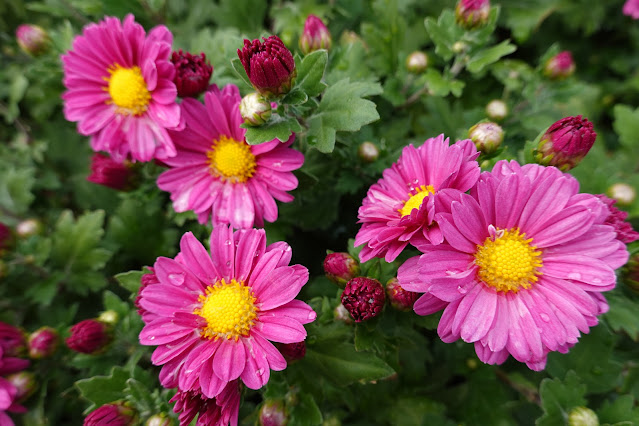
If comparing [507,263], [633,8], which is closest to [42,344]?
[507,263]

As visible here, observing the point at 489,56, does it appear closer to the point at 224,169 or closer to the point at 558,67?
the point at 558,67

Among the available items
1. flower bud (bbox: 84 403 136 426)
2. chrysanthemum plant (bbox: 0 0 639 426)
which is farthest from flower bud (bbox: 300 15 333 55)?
flower bud (bbox: 84 403 136 426)

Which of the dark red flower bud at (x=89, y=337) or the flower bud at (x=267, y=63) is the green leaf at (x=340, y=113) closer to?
the flower bud at (x=267, y=63)

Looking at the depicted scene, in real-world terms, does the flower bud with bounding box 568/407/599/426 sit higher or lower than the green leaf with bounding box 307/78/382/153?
lower

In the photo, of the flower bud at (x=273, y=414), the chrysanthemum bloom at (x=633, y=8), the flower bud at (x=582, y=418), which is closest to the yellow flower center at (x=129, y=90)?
the flower bud at (x=273, y=414)

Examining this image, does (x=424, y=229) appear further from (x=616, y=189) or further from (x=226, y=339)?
(x=616, y=189)

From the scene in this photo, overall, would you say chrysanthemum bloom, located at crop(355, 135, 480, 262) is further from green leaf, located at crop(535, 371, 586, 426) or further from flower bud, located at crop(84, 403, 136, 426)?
flower bud, located at crop(84, 403, 136, 426)

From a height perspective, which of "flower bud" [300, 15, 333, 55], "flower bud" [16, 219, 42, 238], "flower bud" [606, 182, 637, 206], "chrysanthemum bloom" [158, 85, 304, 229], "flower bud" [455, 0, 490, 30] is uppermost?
"flower bud" [455, 0, 490, 30]
